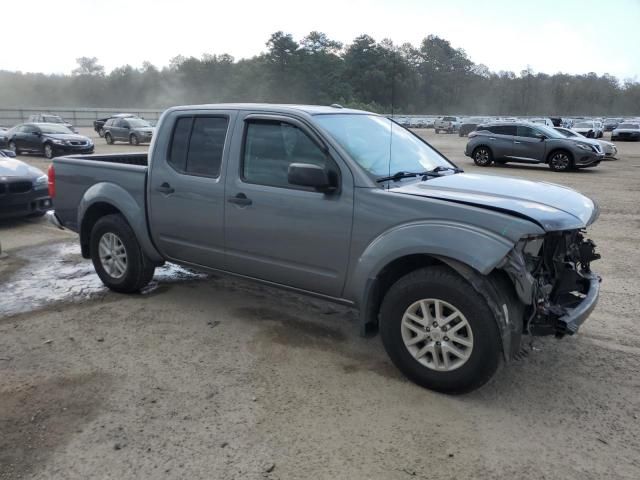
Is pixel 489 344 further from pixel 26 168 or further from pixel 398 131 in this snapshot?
pixel 26 168

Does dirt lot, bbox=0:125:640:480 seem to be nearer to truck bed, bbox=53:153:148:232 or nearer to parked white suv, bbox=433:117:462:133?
truck bed, bbox=53:153:148:232

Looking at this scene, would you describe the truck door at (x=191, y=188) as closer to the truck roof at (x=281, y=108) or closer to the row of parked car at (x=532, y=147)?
the truck roof at (x=281, y=108)

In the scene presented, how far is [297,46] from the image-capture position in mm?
90125

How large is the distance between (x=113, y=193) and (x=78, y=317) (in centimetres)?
122

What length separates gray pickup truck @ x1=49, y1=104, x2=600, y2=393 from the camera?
3264mm

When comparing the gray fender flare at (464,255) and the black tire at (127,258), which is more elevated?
the gray fender flare at (464,255)

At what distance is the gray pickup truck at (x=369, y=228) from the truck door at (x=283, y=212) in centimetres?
1

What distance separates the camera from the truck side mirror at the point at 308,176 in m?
3.65

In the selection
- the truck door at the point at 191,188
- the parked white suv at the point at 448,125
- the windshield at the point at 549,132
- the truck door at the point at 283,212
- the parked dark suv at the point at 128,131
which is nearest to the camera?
the truck door at the point at 283,212

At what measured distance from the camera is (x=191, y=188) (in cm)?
464

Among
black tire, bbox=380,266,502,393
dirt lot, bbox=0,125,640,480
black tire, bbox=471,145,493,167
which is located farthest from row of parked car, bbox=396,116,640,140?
black tire, bbox=380,266,502,393

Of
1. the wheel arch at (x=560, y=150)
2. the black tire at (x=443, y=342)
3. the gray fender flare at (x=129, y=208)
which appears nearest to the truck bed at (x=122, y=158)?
the gray fender flare at (x=129, y=208)

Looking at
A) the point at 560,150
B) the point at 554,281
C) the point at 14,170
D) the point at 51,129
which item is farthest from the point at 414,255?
the point at 51,129

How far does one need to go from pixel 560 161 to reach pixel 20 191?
52.1ft
